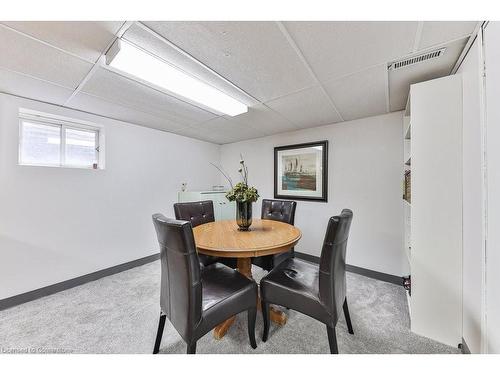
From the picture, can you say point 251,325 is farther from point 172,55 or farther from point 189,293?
point 172,55

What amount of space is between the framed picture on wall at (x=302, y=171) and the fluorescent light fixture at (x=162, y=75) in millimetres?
1411

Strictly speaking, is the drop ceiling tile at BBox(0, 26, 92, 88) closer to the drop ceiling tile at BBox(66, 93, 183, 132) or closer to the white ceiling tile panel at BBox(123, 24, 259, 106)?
the drop ceiling tile at BBox(66, 93, 183, 132)

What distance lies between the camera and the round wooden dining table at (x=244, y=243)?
1.36m

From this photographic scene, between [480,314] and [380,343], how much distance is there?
2.13 ft

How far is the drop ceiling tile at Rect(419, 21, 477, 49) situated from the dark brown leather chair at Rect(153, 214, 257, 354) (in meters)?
1.78

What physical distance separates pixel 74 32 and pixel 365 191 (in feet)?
10.3

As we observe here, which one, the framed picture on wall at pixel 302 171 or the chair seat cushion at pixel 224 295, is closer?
the chair seat cushion at pixel 224 295

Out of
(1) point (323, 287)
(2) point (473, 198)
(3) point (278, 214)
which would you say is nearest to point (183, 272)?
(1) point (323, 287)

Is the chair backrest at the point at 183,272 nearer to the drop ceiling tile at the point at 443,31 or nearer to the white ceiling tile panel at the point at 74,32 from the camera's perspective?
the white ceiling tile panel at the point at 74,32

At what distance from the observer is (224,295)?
128 cm

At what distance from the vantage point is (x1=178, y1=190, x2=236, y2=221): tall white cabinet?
3.34 metres

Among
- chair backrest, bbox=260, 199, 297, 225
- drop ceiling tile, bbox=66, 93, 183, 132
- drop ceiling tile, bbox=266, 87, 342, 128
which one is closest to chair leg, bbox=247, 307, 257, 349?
chair backrest, bbox=260, 199, 297, 225

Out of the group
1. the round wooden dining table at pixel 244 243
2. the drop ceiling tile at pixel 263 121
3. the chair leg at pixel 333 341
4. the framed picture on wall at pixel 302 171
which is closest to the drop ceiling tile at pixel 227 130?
the drop ceiling tile at pixel 263 121
